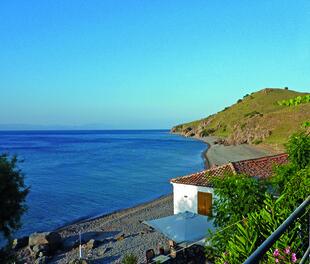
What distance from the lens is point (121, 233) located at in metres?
31.7

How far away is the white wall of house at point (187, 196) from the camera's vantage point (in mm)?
27628

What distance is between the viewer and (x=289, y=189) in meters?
8.89

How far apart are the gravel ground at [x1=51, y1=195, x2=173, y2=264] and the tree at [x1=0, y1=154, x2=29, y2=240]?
835 centimetres

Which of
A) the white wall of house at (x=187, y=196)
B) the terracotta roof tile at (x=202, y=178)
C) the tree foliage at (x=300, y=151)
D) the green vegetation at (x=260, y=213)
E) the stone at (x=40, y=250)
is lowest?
the stone at (x=40, y=250)

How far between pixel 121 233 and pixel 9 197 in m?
17.2

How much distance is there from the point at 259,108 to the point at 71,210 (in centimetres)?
14732

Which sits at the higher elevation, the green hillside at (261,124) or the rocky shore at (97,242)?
the green hillside at (261,124)

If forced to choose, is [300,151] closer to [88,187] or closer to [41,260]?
[41,260]

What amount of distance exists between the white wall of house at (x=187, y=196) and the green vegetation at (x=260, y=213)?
13958 millimetres

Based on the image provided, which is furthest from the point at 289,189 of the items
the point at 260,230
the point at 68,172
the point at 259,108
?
the point at 259,108

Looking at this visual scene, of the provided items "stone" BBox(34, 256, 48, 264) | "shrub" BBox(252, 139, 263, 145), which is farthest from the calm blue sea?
"shrub" BBox(252, 139, 263, 145)

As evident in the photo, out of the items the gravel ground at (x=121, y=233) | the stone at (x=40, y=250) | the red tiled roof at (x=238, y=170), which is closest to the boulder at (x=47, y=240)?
the stone at (x=40, y=250)

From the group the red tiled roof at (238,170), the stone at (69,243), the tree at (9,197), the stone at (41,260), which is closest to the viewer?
the tree at (9,197)

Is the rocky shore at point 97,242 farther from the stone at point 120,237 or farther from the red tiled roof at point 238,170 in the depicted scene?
the red tiled roof at point 238,170
